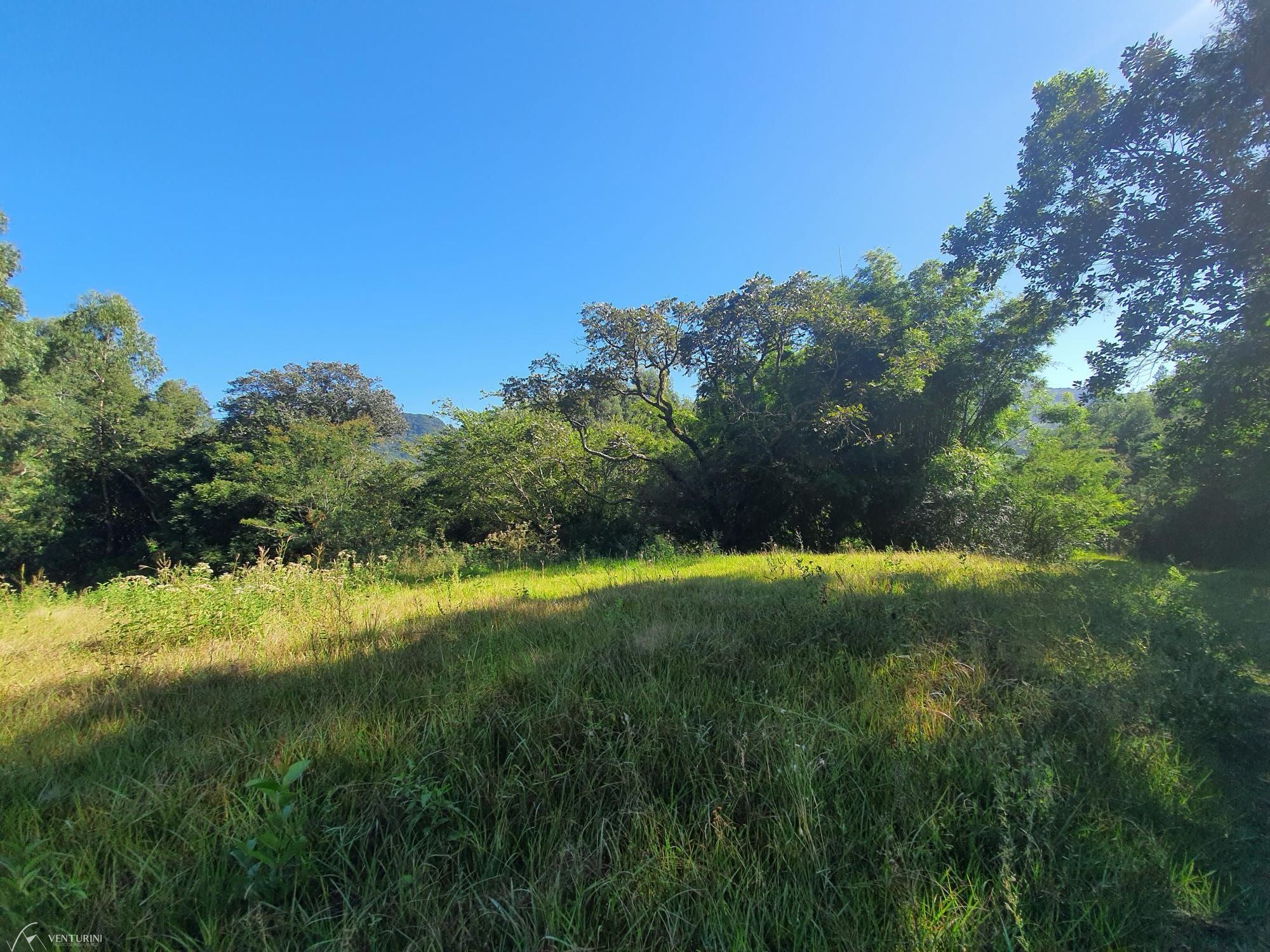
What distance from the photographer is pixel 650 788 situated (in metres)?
1.88

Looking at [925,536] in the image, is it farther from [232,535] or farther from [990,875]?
[232,535]

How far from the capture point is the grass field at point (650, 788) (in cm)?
144

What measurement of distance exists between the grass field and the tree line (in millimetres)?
7201

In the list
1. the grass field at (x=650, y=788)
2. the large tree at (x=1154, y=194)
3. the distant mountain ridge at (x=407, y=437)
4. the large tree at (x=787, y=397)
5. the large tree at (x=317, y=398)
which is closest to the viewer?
the grass field at (x=650, y=788)

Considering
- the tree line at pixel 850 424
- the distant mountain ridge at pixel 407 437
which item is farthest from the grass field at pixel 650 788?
the distant mountain ridge at pixel 407 437

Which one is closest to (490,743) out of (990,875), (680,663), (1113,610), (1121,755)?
(680,663)

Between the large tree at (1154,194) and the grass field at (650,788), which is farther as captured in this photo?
the large tree at (1154,194)

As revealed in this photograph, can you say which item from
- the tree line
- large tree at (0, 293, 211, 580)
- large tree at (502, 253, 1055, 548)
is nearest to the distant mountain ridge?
the tree line

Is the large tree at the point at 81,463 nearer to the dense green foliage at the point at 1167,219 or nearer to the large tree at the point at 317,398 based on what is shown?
the large tree at the point at 317,398

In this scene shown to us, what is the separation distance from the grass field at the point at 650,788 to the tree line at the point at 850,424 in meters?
7.20

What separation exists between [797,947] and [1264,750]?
3.13m

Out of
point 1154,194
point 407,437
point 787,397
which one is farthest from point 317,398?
point 1154,194

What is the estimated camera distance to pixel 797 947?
138 cm

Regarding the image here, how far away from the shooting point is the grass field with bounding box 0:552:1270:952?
1436mm
